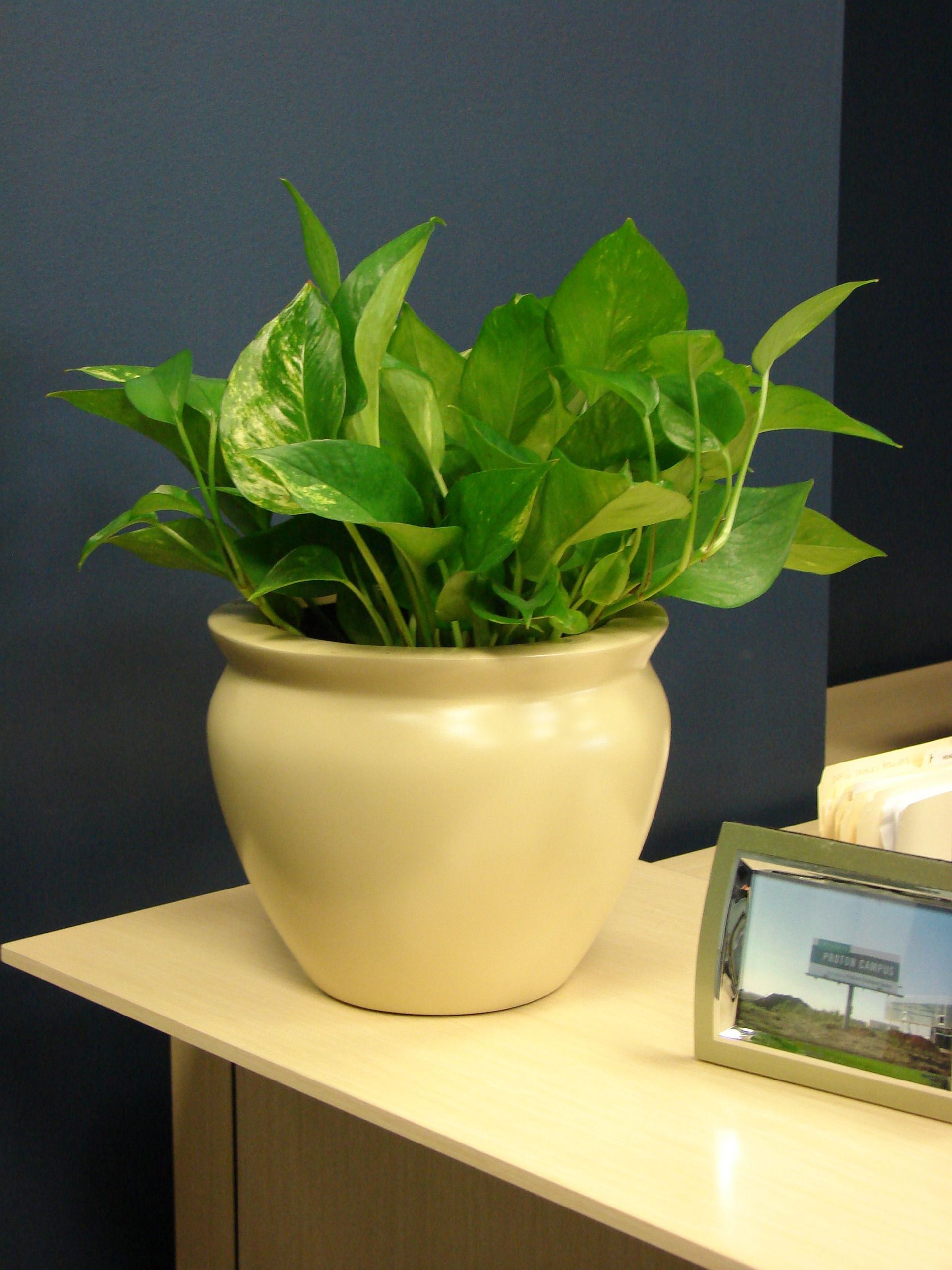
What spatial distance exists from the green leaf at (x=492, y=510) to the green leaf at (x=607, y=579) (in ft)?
0.16

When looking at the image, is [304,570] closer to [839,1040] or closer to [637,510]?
Answer: [637,510]

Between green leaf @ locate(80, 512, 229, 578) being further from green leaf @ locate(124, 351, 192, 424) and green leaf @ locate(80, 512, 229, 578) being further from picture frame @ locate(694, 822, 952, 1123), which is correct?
picture frame @ locate(694, 822, 952, 1123)

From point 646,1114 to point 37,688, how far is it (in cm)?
50

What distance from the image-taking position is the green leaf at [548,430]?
62 cm

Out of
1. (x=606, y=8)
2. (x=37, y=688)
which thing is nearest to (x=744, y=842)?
(x=37, y=688)

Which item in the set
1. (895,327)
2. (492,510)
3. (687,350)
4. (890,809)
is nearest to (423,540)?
(492,510)

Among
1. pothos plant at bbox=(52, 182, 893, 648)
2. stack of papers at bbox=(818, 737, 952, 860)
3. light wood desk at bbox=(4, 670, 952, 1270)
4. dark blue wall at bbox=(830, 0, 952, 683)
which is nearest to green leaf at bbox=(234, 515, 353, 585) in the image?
pothos plant at bbox=(52, 182, 893, 648)

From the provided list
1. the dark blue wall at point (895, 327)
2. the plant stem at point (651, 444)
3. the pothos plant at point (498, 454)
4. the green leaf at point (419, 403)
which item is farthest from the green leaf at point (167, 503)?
the dark blue wall at point (895, 327)

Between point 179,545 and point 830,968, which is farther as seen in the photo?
point 179,545

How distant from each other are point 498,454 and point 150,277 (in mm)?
419

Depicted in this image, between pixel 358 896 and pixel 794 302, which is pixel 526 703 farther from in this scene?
pixel 794 302

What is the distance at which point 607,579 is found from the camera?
1.98ft

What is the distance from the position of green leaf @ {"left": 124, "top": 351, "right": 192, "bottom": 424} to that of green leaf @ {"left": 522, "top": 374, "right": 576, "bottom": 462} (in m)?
0.16

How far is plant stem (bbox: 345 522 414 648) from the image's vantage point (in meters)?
0.58
